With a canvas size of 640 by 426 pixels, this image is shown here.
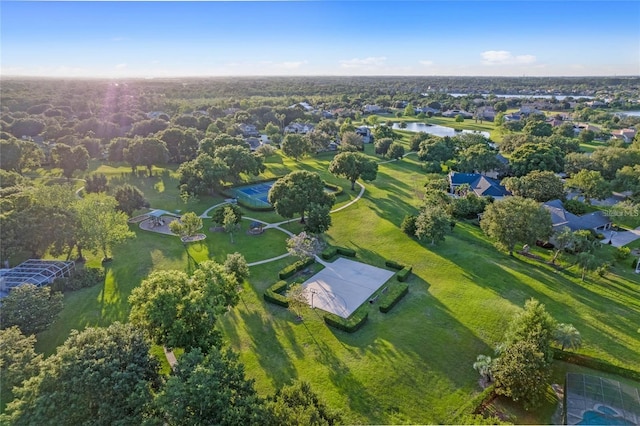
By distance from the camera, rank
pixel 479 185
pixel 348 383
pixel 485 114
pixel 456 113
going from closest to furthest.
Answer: pixel 348 383 < pixel 479 185 < pixel 485 114 < pixel 456 113

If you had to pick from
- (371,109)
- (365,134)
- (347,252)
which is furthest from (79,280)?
(371,109)

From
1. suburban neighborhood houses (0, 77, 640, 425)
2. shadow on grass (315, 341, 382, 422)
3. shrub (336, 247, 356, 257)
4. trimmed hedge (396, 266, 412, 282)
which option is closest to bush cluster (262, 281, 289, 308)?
suburban neighborhood houses (0, 77, 640, 425)

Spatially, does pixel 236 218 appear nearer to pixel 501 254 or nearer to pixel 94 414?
pixel 94 414

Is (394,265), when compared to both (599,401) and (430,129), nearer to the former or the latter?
(599,401)

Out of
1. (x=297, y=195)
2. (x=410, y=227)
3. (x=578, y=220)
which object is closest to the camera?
(x=297, y=195)

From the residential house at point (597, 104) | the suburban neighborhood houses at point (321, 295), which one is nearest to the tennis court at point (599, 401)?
the suburban neighborhood houses at point (321, 295)

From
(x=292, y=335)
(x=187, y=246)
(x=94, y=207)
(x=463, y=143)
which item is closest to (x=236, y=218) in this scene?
(x=187, y=246)

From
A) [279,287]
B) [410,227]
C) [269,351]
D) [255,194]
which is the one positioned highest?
[410,227]
